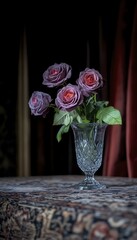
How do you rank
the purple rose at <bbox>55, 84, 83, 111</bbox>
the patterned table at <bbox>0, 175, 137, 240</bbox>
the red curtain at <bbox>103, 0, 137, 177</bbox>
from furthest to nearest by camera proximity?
the red curtain at <bbox>103, 0, 137, 177</bbox>
the purple rose at <bbox>55, 84, 83, 111</bbox>
the patterned table at <bbox>0, 175, 137, 240</bbox>

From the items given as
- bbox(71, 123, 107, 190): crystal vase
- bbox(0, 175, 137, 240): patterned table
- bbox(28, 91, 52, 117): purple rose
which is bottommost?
bbox(0, 175, 137, 240): patterned table

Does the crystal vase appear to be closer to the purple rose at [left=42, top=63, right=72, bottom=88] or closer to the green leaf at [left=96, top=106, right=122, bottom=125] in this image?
the green leaf at [left=96, top=106, right=122, bottom=125]

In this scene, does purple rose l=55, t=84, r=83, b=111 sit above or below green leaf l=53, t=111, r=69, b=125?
above

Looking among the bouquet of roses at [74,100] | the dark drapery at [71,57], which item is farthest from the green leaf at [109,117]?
the dark drapery at [71,57]

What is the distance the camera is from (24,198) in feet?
3.22

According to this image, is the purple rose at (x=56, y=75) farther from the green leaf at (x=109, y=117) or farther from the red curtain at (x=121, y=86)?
the red curtain at (x=121, y=86)

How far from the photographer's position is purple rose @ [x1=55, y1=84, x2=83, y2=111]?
108 centimetres

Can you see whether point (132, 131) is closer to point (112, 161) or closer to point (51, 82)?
point (112, 161)

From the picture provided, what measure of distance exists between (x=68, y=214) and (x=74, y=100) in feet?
1.16

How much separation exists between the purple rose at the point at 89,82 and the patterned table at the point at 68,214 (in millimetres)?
279

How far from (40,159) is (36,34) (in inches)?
26.6

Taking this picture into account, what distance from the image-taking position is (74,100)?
1.08 meters

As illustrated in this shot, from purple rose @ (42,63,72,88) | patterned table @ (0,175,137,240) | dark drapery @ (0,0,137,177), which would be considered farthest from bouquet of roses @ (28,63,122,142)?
dark drapery @ (0,0,137,177)

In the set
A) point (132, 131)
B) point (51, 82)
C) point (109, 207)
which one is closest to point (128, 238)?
point (109, 207)
